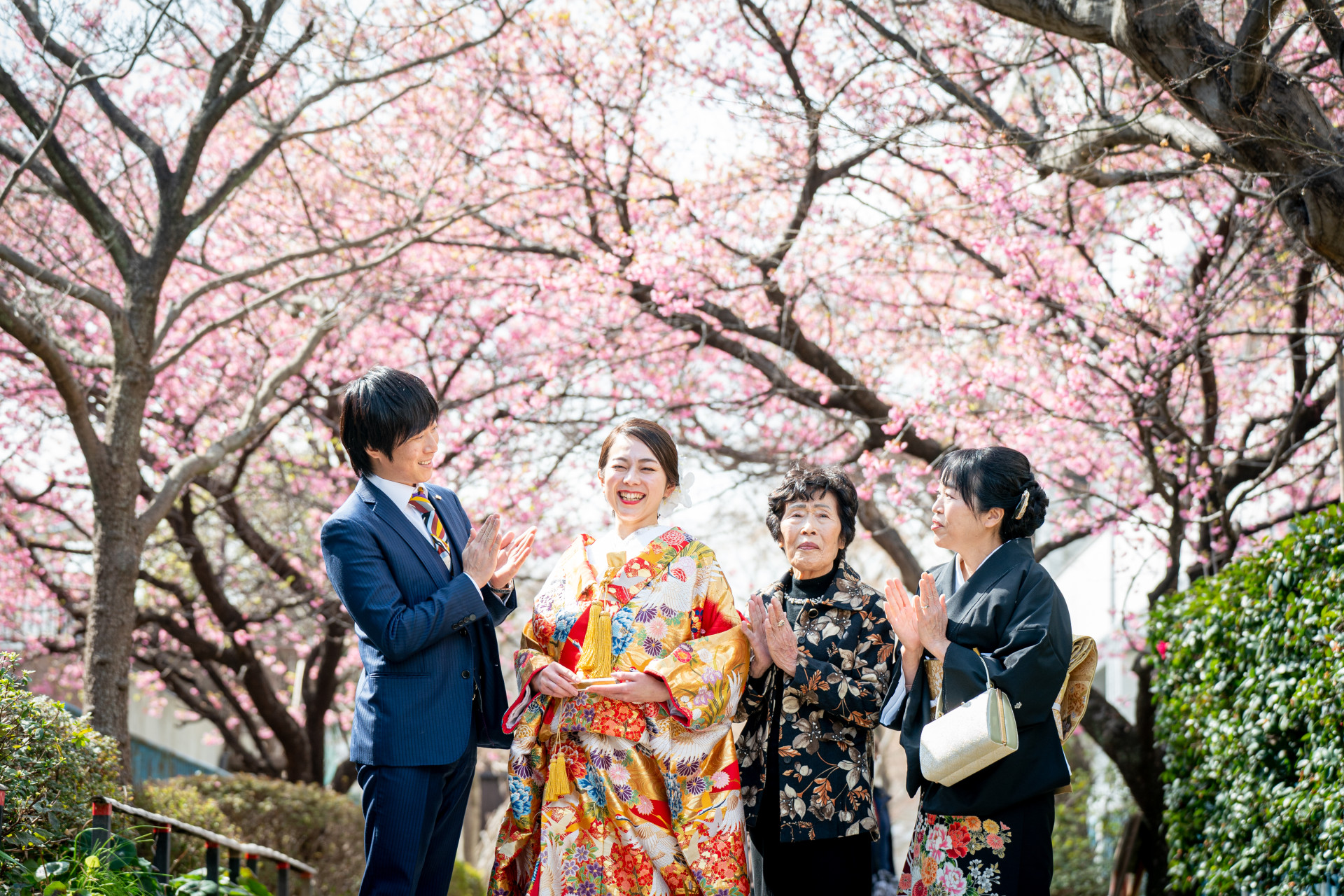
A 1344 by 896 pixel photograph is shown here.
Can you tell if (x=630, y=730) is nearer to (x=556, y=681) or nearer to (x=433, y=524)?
(x=556, y=681)

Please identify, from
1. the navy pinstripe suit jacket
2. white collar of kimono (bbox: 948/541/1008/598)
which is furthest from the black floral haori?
the navy pinstripe suit jacket

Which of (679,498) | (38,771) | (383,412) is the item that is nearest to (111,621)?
(38,771)

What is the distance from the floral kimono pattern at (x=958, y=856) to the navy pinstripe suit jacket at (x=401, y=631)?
49.2 inches

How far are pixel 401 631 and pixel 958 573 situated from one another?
154 centimetres

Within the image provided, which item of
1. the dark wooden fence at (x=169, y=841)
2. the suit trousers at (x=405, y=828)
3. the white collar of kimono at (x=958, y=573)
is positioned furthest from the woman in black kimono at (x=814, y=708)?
the dark wooden fence at (x=169, y=841)

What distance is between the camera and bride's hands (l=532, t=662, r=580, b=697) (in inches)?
114

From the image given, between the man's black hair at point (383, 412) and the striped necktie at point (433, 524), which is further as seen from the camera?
the striped necktie at point (433, 524)

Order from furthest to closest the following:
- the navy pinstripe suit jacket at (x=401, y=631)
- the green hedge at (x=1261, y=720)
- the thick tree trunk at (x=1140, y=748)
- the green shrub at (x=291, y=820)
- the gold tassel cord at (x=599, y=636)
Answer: the thick tree trunk at (x=1140, y=748) → the green shrub at (x=291, y=820) → the green hedge at (x=1261, y=720) → the gold tassel cord at (x=599, y=636) → the navy pinstripe suit jacket at (x=401, y=631)

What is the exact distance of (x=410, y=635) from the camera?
2715 mm

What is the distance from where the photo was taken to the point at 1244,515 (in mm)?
7797

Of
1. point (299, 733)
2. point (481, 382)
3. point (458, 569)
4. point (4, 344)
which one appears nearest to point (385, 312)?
point (481, 382)

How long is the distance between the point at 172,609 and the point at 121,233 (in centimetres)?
420

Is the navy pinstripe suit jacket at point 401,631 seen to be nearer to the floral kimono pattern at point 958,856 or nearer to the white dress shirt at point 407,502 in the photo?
the white dress shirt at point 407,502

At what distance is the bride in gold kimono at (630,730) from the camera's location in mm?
A: 2867
